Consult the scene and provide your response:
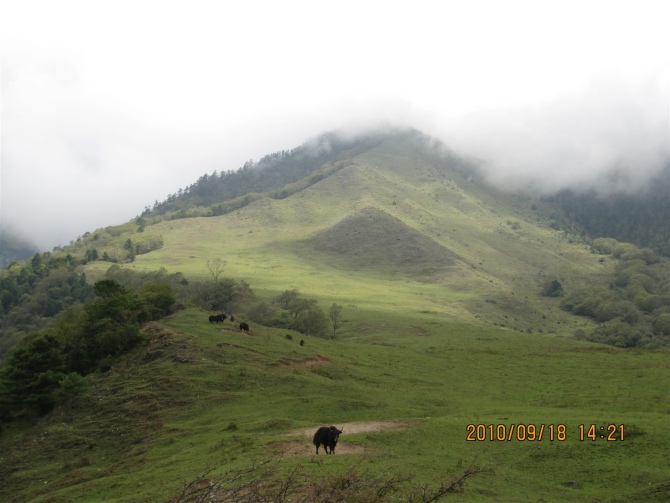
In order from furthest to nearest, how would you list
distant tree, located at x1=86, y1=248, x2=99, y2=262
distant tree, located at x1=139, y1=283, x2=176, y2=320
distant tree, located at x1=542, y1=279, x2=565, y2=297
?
distant tree, located at x1=86, y1=248, x2=99, y2=262 → distant tree, located at x1=542, y1=279, x2=565, y2=297 → distant tree, located at x1=139, y1=283, x2=176, y2=320

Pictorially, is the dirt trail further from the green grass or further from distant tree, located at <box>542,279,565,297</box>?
distant tree, located at <box>542,279,565,297</box>

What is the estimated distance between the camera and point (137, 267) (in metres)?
170

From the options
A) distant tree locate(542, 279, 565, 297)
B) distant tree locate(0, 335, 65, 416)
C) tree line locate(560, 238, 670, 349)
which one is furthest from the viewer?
distant tree locate(542, 279, 565, 297)

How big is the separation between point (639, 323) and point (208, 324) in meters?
127

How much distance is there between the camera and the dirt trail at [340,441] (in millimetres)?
27672

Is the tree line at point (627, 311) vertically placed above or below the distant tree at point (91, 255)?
below

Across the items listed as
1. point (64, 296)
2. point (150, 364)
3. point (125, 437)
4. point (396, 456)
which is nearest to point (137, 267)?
point (64, 296)

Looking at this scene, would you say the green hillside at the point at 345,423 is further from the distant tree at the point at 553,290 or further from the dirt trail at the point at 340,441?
the distant tree at the point at 553,290

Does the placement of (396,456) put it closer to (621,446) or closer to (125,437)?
(621,446)

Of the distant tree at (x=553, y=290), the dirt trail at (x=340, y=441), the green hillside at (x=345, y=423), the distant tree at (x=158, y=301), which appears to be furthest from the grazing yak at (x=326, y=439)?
the distant tree at (x=553, y=290)

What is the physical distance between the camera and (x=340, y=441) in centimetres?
2939

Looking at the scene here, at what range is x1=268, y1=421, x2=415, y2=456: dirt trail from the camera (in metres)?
27.7
